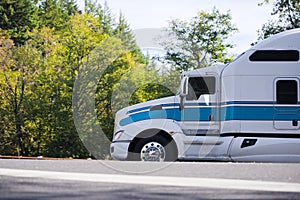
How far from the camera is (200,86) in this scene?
1415 centimetres

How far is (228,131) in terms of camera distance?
1376 cm

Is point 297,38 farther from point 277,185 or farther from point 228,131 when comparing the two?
point 277,185

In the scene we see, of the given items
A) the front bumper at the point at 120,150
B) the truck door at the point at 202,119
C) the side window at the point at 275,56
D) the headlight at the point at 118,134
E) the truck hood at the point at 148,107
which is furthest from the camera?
the headlight at the point at 118,134

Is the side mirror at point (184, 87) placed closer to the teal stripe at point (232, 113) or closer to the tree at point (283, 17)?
the teal stripe at point (232, 113)

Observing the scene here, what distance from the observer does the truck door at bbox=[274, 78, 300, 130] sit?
44.5 feet

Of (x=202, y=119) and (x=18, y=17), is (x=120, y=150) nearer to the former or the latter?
(x=202, y=119)

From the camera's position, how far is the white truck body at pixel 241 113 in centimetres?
1360

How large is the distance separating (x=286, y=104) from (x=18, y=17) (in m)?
43.4

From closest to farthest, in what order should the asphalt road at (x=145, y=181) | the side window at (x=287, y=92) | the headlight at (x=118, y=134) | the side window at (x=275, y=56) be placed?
the asphalt road at (x=145, y=181)
the side window at (x=287, y=92)
the side window at (x=275, y=56)
the headlight at (x=118, y=134)

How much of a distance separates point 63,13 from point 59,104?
95.2 ft

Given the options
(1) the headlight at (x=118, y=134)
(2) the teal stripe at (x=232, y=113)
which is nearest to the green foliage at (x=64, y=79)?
(1) the headlight at (x=118, y=134)

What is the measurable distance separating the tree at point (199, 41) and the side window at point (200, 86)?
62.7 feet

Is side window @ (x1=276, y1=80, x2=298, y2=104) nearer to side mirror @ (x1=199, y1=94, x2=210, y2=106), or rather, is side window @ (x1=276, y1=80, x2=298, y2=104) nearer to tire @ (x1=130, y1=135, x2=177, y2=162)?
side mirror @ (x1=199, y1=94, x2=210, y2=106)

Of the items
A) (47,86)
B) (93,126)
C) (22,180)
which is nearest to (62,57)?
(47,86)
